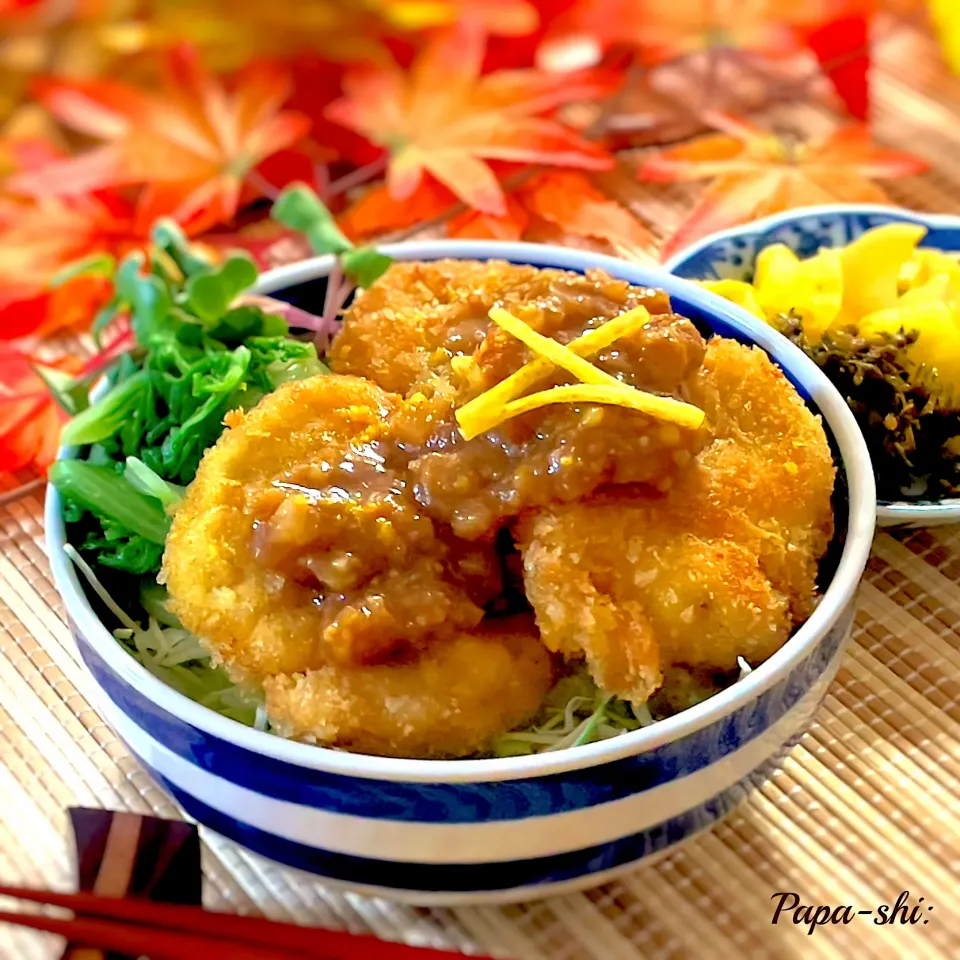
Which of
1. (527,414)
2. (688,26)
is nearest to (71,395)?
(527,414)

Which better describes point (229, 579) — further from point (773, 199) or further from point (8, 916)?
point (773, 199)

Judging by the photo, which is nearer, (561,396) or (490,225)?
(561,396)

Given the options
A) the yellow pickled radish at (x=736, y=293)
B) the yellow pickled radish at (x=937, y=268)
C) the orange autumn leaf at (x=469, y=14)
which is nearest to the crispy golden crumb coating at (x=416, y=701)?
the yellow pickled radish at (x=736, y=293)

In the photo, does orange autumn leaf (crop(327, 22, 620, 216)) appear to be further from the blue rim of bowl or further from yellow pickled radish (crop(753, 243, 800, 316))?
the blue rim of bowl

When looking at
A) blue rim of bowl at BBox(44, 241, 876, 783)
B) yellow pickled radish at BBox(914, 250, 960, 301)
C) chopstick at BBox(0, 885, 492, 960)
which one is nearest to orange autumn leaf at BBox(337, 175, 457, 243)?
blue rim of bowl at BBox(44, 241, 876, 783)

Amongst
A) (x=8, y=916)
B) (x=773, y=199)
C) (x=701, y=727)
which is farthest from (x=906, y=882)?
(x=773, y=199)

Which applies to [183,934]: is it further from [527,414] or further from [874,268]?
[874,268]
